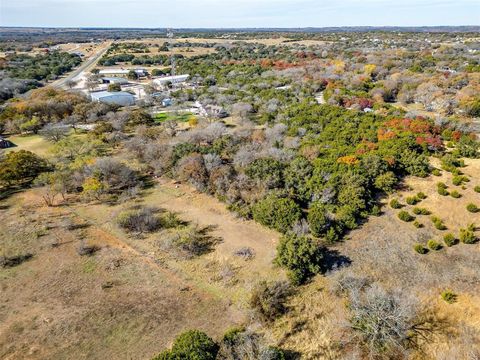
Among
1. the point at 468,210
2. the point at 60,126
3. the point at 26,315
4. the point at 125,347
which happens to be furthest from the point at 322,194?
the point at 60,126

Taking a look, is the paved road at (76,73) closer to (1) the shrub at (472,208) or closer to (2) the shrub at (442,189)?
(2) the shrub at (442,189)

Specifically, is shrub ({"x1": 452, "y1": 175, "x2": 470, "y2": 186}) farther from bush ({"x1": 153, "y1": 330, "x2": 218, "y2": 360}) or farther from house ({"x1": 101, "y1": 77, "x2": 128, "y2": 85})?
house ({"x1": 101, "y1": 77, "x2": 128, "y2": 85})

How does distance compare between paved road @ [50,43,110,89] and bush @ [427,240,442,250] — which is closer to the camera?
bush @ [427,240,442,250]

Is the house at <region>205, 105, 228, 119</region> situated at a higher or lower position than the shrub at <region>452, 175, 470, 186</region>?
higher

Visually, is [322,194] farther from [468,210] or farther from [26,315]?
[26,315]

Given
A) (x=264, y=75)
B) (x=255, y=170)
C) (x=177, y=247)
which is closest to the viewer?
(x=177, y=247)

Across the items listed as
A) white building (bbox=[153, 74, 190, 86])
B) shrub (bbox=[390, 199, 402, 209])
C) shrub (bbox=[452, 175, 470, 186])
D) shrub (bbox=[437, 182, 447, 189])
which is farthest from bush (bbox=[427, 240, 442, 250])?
white building (bbox=[153, 74, 190, 86])
